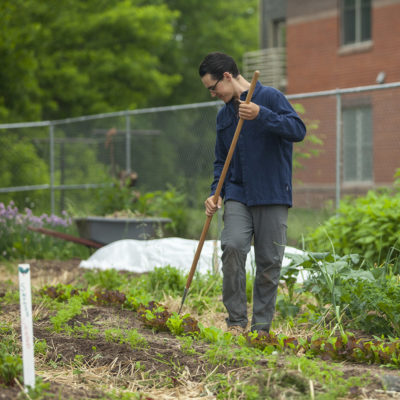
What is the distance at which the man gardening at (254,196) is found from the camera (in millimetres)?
4500

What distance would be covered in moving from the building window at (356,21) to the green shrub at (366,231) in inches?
419

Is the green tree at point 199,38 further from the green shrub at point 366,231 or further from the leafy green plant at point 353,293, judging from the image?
the leafy green plant at point 353,293

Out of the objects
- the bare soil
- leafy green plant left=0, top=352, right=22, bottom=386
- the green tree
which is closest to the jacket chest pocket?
the bare soil

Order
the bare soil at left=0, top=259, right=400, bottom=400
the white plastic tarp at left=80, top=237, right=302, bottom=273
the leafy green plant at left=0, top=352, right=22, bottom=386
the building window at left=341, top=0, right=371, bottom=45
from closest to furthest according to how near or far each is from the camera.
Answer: the leafy green plant at left=0, top=352, right=22, bottom=386 → the bare soil at left=0, top=259, right=400, bottom=400 → the white plastic tarp at left=80, top=237, right=302, bottom=273 → the building window at left=341, top=0, right=371, bottom=45

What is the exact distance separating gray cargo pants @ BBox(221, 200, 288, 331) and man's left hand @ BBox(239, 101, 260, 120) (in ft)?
2.16

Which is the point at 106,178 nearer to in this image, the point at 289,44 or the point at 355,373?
the point at 355,373

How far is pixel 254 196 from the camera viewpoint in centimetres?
450

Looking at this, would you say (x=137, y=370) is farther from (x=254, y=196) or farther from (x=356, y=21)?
(x=356, y=21)

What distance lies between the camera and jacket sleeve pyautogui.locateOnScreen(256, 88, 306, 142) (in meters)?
4.25

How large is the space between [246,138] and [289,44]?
→ 1427cm

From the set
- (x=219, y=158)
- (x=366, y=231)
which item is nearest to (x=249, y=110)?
(x=219, y=158)

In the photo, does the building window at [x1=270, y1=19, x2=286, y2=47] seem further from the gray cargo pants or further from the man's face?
the gray cargo pants

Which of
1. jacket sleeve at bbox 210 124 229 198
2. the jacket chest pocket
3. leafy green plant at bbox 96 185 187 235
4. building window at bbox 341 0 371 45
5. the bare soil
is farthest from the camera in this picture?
building window at bbox 341 0 371 45

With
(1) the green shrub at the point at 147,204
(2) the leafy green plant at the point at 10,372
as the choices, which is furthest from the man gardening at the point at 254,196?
(1) the green shrub at the point at 147,204
